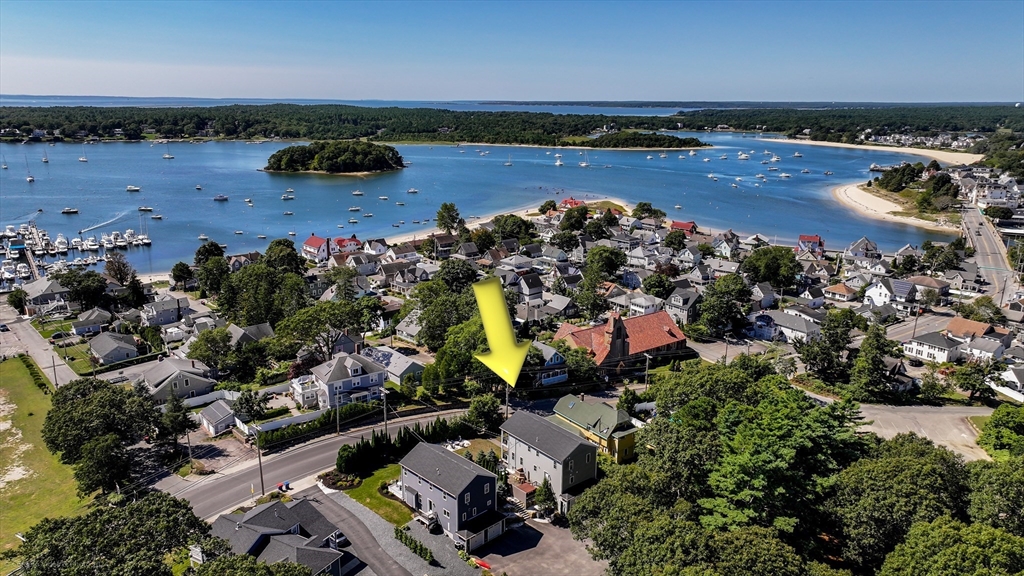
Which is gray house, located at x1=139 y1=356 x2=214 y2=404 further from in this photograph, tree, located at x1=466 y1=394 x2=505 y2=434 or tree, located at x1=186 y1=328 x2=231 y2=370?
tree, located at x1=466 y1=394 x2=505 y2=434

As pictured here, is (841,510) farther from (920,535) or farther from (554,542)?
(554,542)

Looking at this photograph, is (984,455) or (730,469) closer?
(730,469)

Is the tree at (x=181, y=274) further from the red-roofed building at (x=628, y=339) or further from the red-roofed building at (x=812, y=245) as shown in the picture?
the red-roofed building at (x=812, y=245)

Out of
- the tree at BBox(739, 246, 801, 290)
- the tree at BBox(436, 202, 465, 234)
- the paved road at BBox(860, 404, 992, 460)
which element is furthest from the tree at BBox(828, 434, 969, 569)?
the tree at BBox(436, 202, 465, 234)

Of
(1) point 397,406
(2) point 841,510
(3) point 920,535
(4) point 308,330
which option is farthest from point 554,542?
(4) point 308,330

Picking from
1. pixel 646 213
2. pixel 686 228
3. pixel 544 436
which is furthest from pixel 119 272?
pixel 646 213

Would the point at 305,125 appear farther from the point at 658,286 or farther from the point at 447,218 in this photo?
the point at 658,286
